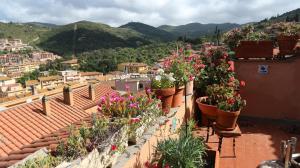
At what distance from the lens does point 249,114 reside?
5.72 m

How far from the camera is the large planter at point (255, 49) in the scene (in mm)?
5173

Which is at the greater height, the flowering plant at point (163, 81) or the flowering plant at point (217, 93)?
the flowering plant at point (163, 81)

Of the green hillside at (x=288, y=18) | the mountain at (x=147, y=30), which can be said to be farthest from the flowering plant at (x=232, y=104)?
the mountain at (x=147, y=30)

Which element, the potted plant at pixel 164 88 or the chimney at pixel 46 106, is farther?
the chimney at pixel 46 106

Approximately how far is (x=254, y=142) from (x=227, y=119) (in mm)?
1259

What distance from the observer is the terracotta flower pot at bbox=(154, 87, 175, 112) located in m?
3.43

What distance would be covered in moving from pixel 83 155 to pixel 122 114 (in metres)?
0.74

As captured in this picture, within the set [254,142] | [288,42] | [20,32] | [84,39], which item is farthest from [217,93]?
[20,32]

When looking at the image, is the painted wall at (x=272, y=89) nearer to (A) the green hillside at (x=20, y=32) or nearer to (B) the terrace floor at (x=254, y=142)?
(B) the terrace floor at (x=254, y=142)

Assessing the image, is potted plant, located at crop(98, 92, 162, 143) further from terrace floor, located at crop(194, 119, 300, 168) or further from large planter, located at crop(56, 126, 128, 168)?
terrace floor, located at crop(194, 119, 300, 168)

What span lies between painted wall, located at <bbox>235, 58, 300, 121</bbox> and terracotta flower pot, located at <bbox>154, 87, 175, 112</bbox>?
2591 mm

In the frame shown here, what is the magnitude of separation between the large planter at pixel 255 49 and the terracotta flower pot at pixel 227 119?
7.14 feet

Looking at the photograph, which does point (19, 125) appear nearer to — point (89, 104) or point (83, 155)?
point (89, 104)

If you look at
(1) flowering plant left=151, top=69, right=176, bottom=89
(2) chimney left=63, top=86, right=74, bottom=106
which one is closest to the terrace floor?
(1) flowering plant left=151, top=69, right=176, bottom=89
